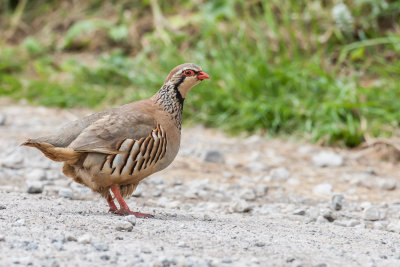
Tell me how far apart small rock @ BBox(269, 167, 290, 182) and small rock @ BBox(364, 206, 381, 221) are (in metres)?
1.25

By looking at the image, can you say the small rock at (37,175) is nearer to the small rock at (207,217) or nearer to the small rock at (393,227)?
the small rock at (207,217)

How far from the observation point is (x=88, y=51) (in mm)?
11711

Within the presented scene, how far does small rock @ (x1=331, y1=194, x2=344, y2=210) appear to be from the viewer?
16.4 feet

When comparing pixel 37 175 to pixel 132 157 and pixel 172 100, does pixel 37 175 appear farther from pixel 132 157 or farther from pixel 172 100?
pixel 132 157

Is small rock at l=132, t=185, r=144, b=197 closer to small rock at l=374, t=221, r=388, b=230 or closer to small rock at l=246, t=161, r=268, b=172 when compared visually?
small rock at l=246, t=161, r=268, b=172

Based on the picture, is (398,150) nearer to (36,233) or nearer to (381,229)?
(381,229)

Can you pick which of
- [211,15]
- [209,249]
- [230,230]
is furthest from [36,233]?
[211,15]

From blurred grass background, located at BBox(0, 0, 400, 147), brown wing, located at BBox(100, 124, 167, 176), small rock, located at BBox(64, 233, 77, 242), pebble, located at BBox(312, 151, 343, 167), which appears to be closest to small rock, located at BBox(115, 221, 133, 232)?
small rock, located at BBox(64, 233, 77, 242)

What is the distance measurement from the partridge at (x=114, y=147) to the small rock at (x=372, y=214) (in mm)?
1631

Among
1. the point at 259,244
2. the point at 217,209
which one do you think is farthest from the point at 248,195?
the point at 259,244

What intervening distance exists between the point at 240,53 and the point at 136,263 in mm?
6180

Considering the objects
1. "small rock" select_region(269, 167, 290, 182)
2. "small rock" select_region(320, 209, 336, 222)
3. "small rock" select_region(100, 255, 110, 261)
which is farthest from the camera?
"small rock" select_region(269, 167, 290, 182)

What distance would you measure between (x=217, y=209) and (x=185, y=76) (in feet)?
3.78

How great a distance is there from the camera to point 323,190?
5562 millimetres
